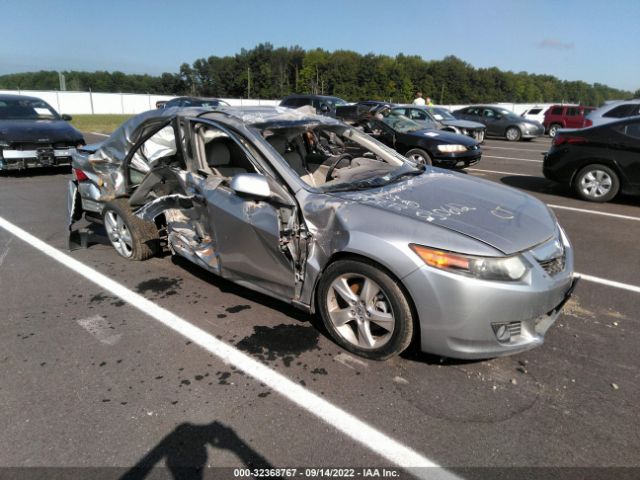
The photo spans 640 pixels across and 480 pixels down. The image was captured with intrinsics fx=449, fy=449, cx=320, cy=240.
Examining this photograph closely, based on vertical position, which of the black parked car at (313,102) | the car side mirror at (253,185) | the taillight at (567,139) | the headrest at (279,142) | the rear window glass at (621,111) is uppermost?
the black parked car at (313,102)

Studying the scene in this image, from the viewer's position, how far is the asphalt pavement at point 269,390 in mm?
2277

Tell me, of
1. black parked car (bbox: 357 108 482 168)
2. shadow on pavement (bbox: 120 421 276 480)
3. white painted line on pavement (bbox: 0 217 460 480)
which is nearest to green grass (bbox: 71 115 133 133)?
black parked car (bbox: 357 108 482 168)

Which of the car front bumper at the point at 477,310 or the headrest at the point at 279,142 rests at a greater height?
the headrest at the point at 279,142

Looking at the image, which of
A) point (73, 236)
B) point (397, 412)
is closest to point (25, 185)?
point (73, 236)

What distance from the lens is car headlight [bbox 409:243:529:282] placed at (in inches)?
102

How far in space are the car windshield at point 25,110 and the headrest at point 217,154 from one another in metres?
8.56

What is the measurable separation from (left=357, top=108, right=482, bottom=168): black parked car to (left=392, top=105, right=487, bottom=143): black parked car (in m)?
3.16

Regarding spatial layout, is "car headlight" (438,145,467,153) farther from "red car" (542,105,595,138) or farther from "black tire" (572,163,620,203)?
"red car" (542,105,595,138)

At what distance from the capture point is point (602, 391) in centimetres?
271

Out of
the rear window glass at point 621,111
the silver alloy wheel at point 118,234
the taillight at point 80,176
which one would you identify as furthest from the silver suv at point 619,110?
the taillight at point 80,176

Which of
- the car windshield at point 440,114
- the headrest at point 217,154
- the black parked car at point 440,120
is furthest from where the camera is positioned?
Result: the car windshield at point 440,114

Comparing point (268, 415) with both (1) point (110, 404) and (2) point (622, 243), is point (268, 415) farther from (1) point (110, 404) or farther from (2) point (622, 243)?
(2) point (622, 243)

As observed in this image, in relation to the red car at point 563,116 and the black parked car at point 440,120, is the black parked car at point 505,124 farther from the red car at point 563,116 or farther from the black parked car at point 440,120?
the black parked car at point 440,120

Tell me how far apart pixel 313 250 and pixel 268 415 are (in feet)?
3.60
